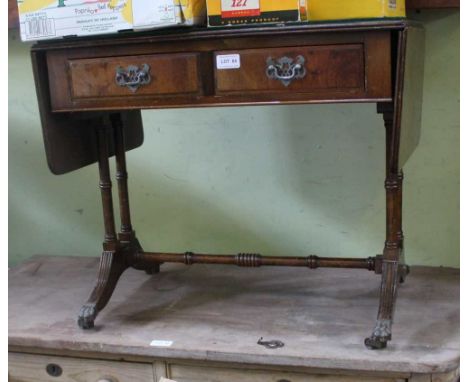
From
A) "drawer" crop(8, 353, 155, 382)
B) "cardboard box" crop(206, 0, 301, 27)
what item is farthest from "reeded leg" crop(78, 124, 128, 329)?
"cardboard box" crop(206, 0, 301, 27)

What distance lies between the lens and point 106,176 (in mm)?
1736

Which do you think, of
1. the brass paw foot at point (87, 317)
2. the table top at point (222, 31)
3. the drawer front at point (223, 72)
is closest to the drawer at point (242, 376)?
the brass paw foot at point (87, 317)

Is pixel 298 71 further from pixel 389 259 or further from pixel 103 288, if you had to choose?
pixel 103 288

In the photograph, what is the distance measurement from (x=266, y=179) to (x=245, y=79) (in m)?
0.66

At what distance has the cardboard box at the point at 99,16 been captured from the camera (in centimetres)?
137

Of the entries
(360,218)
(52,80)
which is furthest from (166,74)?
(360,218)

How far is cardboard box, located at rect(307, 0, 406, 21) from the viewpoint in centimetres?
134

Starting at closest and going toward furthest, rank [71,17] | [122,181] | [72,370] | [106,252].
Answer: [71,17], [72,370], [106,252], [122,181]

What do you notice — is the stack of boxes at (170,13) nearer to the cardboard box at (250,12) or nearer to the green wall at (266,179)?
the cardboard box at (250,12)

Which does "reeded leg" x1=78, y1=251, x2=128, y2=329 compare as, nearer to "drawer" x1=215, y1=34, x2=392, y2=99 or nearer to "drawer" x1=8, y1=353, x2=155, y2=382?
"drawer" x1=8, y1=353, x2=155, y2=382

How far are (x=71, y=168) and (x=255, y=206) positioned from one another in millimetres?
640

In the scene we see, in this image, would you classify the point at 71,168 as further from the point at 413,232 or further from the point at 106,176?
the point at 413,232

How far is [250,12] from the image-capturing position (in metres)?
1.37

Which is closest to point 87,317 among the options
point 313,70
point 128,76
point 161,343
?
point 161,343
